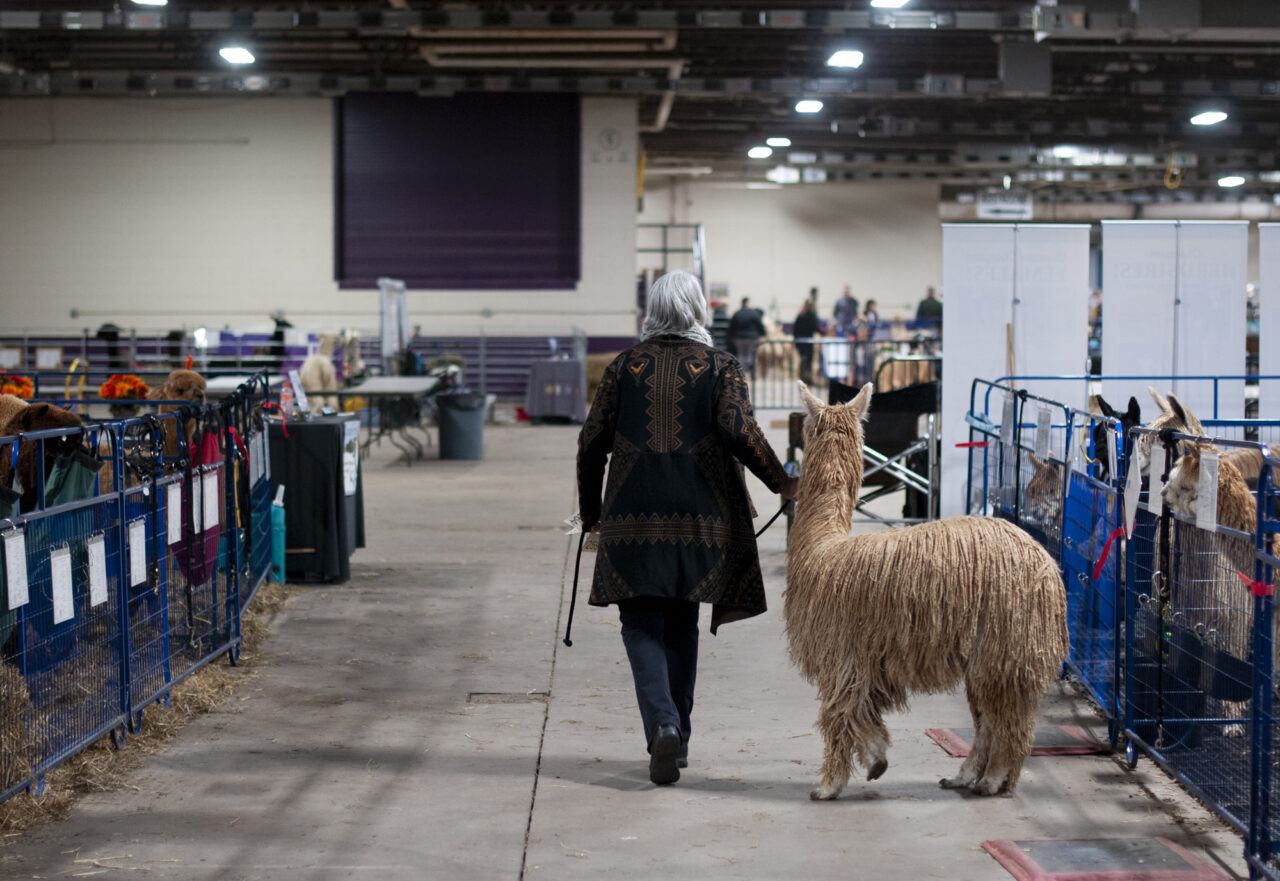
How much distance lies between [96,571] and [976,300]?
7861mm

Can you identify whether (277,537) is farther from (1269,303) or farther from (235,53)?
(235,53)

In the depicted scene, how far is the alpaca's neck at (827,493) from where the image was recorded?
14.7 feet

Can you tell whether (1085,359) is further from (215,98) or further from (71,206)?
(71,206)

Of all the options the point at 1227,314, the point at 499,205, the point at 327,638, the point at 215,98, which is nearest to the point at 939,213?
the point at 499,205

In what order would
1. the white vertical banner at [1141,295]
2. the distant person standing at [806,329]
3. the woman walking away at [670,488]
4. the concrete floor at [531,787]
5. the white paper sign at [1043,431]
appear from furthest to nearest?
the distant person standing at [806,329] < the white vertical banner at [1141,295] < the white paper sign at [1043,431] < the woman walking away at [670,488] < the concrete floor at [531,787]

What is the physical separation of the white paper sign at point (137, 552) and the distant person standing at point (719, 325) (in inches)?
913

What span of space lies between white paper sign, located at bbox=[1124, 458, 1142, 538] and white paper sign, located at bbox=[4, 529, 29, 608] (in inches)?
140

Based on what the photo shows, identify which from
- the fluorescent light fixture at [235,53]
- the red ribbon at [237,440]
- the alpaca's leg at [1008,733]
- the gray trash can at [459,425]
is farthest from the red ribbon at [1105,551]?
the fluorescent light fixture at [235,53]

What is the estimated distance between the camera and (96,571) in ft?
14.9

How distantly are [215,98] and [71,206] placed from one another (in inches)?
130

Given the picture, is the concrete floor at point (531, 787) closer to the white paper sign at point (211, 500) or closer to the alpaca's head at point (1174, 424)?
the white paper sign at point (211, 500)

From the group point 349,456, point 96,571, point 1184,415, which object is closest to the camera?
point 96,571

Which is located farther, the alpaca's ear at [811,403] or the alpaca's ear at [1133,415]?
the alpaca's ear at [1133,415]

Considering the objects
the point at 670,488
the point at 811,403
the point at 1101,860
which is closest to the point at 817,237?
the point at 811,403
